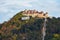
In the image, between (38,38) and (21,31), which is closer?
(38,38)

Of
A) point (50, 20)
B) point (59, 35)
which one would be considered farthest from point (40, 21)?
point (59, 35)

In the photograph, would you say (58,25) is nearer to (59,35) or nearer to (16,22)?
(59,35)

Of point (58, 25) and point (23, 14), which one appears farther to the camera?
point (23, 14)

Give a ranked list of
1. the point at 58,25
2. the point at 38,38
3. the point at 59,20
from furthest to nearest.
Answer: the point at 59,20 → the point at 58,25 → the point at 38,38

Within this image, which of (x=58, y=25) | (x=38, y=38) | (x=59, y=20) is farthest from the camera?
(x=59, y=20)

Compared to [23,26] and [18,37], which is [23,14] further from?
[18,37]

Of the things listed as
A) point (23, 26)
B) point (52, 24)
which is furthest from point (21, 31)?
point (52, 24)
